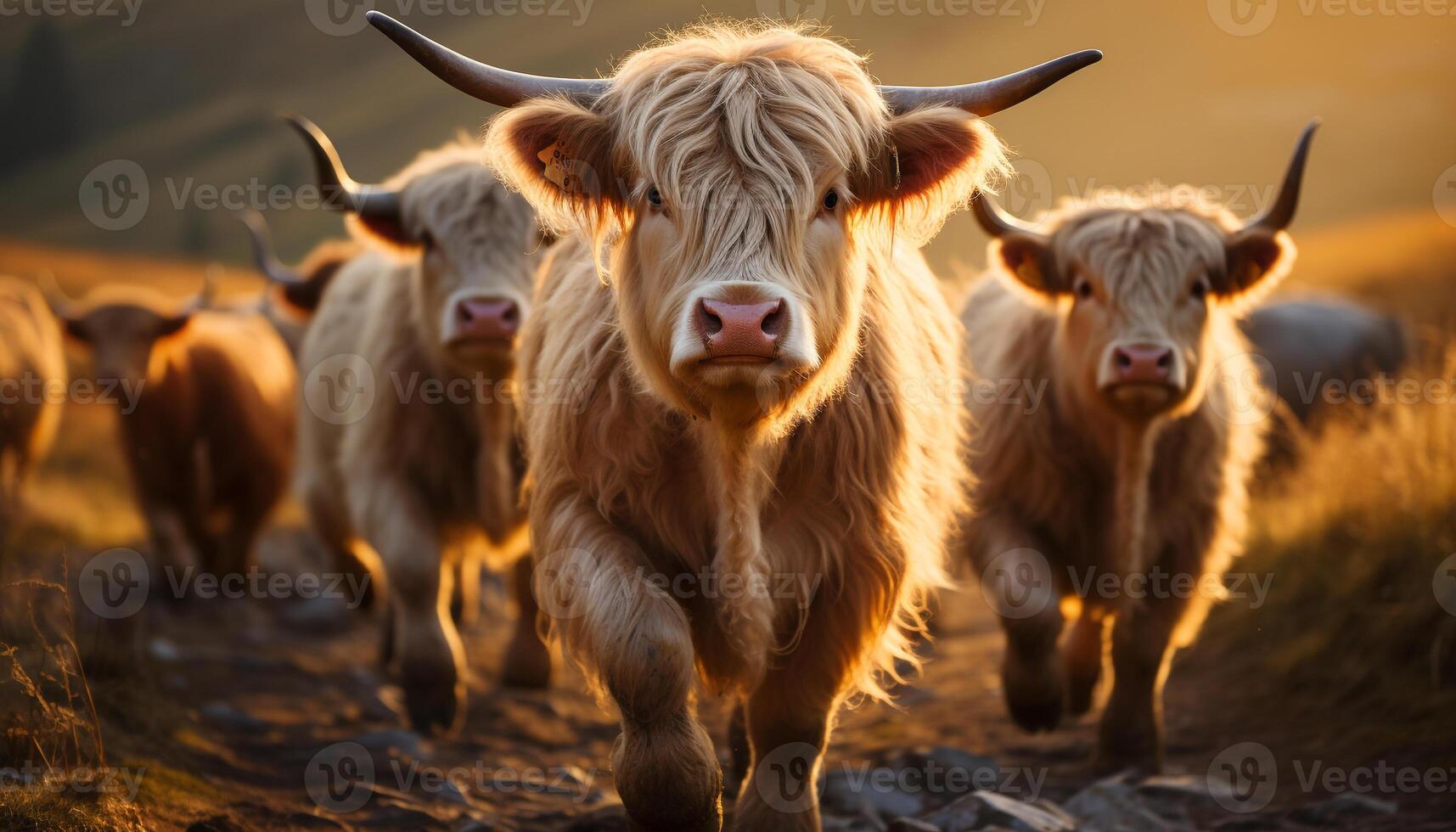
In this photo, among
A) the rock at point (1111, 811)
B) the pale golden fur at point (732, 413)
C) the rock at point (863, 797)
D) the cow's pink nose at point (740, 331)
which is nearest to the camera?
the cow's pink nose at point (740, 331)

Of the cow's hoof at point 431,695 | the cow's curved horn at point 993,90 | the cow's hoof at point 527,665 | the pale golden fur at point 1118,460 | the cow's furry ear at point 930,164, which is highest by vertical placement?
the cow's curved horn at point 993,90

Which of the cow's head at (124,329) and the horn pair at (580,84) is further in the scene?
the cow's head at (124,329)

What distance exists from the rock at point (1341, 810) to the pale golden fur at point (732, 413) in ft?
4.11

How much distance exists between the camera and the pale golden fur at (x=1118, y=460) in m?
4.34

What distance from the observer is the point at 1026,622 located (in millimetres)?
4312

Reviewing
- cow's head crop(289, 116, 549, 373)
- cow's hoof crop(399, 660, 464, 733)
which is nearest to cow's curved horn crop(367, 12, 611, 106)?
cow's head crop(289, 116, 549, 373)

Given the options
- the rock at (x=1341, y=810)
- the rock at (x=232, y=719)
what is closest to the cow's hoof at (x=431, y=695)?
the rock at (x=232, y=719)

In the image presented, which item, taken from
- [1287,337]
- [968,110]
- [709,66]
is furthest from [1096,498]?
[1287,337]

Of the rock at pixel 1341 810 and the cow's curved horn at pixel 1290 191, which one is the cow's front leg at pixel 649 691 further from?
the cow's curved horn at pixel 1290 191

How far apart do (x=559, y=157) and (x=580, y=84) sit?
10.5 inches

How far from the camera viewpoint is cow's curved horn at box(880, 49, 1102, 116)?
301 cm

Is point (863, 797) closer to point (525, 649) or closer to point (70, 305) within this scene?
point (525, 649)

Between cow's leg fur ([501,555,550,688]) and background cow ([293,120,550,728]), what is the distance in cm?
3

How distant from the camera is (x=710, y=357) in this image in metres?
2.70
